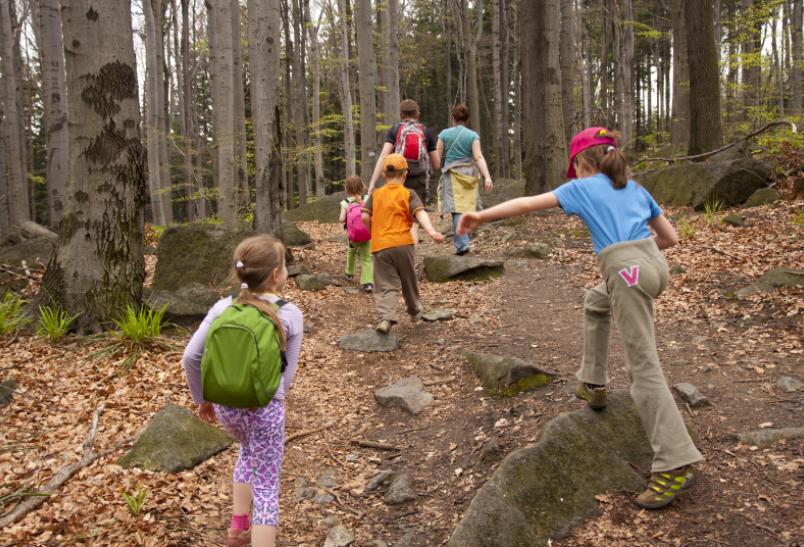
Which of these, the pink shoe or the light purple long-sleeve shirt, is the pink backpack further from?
the pink shoe

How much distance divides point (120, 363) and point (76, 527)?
7.72 feet

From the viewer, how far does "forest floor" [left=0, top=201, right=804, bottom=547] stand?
10.2ft

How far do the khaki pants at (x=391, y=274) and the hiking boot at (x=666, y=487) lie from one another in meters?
3.47

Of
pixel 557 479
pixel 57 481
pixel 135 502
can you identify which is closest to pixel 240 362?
pixel 135 502

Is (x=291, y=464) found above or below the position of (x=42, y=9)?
below

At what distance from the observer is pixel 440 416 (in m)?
4.68

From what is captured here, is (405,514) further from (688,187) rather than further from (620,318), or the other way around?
(688,187)

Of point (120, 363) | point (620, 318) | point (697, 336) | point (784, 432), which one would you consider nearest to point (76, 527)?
point (120, 363)

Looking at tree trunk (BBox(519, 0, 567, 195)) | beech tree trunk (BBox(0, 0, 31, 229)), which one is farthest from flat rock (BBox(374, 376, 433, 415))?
beech tree trunk (BBox(0, 0, 31, 229))

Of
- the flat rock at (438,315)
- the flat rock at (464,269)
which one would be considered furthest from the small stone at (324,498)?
the flat rock at (464,269)

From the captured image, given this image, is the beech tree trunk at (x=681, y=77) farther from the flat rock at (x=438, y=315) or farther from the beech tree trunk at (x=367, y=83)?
the flat rock at (x=438, y=315)

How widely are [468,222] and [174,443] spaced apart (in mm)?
2692

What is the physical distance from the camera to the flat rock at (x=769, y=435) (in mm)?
3396

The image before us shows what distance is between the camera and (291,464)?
4.23m
